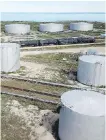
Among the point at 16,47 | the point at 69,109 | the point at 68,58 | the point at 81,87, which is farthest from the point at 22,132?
the point at 68,58

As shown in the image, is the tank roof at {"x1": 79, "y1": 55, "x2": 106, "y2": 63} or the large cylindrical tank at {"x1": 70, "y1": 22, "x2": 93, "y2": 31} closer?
the tank roof at {"x1": 79, "y1": 55, "x2": 106, "y2": 63}

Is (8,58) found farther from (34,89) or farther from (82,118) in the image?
(82,118)

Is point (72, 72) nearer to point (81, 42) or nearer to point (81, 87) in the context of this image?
point (81, 87)

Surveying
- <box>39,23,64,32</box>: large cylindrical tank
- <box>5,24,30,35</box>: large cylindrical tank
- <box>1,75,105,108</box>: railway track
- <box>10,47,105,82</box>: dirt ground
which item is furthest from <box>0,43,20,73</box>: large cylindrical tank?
<box>39,23,64,32</box>: large cylindrical tank

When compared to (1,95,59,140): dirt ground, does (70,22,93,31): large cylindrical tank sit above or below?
above

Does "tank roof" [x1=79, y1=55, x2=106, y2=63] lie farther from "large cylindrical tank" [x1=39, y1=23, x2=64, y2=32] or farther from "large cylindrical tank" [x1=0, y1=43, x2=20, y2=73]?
"large cylindrical tank" [x1=39, y1=23, x2=64, y2=32]

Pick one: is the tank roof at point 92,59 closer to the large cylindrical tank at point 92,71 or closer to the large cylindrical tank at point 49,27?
the large cylindrical tank at point 92,71

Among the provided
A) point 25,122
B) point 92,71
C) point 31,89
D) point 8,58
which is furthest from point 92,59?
point 25,122
